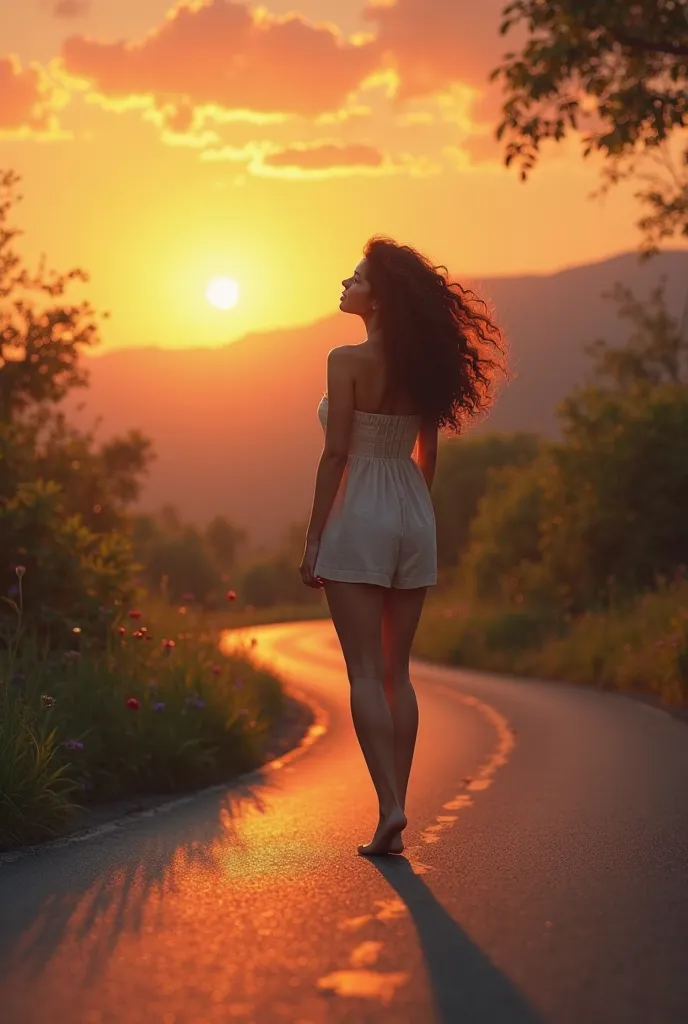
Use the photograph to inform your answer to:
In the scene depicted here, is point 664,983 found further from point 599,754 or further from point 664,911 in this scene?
point 599,754

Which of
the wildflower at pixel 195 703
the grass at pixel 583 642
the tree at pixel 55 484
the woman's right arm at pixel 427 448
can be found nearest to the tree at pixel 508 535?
the grass at pixel 583 642

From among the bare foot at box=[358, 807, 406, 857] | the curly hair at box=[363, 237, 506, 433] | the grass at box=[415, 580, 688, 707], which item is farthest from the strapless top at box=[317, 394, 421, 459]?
the grass at box=[415, 580, 688, 707]

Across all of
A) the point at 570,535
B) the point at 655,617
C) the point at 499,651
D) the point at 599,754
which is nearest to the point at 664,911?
the point at 599,754

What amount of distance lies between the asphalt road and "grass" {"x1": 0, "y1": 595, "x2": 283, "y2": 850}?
43 cm

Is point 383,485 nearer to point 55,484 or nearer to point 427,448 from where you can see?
point 427,448

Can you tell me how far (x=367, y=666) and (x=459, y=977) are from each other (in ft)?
8.22

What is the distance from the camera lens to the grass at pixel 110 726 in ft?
24.9

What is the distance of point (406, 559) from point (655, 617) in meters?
16.3

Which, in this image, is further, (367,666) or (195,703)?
(195,703)

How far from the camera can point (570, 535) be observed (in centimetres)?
3181

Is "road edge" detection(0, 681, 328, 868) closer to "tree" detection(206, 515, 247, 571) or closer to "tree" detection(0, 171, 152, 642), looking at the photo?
"tree" detection(0, 171, 152, 642)

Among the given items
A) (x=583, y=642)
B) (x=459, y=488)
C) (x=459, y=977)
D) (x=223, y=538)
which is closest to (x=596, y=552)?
(x=583, y=642)

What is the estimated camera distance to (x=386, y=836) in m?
6.52

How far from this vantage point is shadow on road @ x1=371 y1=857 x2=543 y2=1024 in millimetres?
4016
